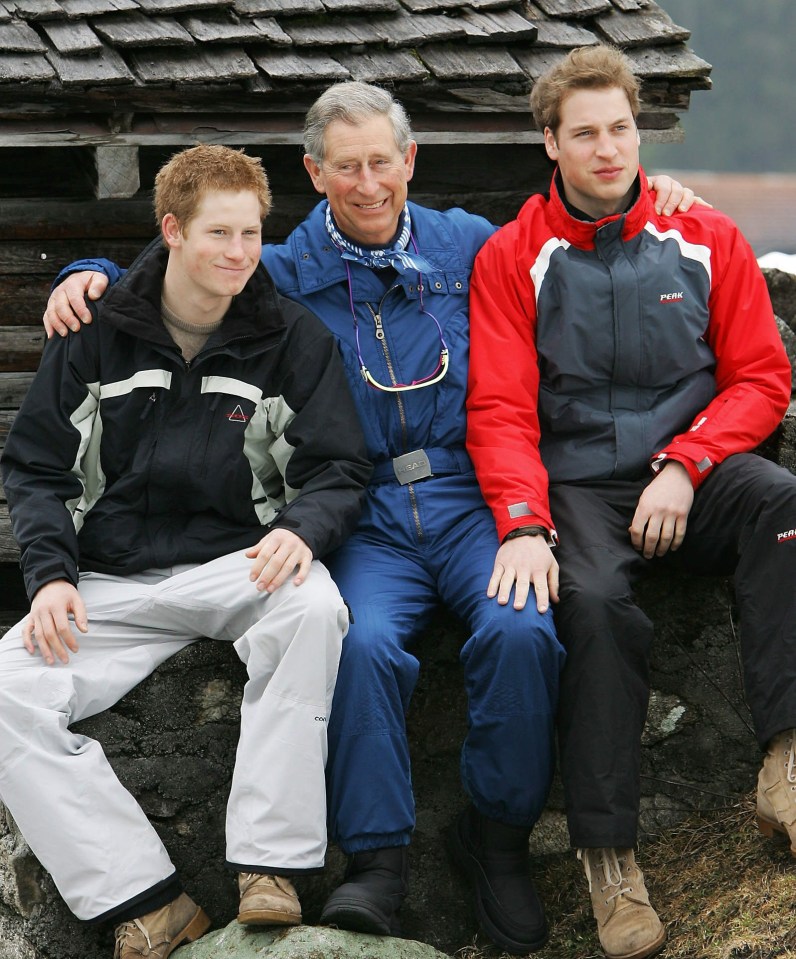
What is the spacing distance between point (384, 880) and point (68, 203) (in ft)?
10.8

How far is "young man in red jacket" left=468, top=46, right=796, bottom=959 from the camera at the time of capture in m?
3.55

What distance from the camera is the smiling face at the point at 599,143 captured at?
12.3ft

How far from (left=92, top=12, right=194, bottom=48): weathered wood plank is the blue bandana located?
47.6 inches

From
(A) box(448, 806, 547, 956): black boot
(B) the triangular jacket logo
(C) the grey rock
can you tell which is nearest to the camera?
(C) the grey rock

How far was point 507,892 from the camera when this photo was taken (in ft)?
11.4

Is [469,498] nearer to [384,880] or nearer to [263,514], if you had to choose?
[263,514]

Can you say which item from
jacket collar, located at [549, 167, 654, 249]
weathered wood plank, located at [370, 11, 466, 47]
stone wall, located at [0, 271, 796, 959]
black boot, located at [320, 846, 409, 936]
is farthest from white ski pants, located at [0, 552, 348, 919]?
weathered wood plank, located at [370, 11, 466, 47]

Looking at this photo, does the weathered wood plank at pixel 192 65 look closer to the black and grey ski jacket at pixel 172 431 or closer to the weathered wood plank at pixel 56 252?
the weathered wood plank at pixel 56 252

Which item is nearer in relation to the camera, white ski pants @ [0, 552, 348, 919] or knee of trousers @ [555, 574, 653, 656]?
white ski pants @ [0, 552, 348, 919]

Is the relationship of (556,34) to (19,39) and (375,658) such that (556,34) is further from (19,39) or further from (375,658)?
(375,658)

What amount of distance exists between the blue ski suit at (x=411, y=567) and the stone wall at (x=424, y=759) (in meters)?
0.34

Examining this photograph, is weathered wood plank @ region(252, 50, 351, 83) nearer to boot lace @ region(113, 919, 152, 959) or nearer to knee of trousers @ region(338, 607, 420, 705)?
knee of trousers @ region(338, 607, 420, 705)

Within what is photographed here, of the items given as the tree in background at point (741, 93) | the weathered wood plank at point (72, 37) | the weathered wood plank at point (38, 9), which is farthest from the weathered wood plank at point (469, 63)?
the tree in background at point (741, 93)

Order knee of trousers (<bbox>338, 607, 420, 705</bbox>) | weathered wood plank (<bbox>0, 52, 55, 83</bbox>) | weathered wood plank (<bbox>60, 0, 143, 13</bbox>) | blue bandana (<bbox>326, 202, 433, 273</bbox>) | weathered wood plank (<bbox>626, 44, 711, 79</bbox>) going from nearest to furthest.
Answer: knee of trousers (<bbox>338, 607, 420, 705</bbox>) → blue bandana (<bbox>326, 202, 433, 273</bbox>) → weathered wood plank (<bbox>0, 52, 55, 83</bbox>) → weathered wood plank (<bbox>60, 0, 143, 13</bbox>) → weathered wood plank (<bbox>626, 44, 711, 79</bbox>)
